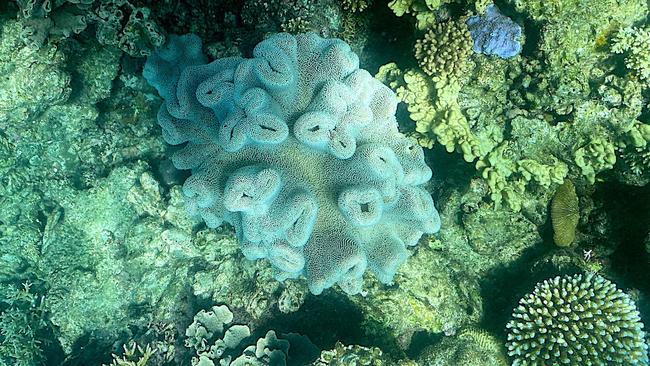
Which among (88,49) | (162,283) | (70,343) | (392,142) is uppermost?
(88,49)

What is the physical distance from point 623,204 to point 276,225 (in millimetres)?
3514

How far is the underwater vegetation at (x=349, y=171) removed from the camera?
393cm

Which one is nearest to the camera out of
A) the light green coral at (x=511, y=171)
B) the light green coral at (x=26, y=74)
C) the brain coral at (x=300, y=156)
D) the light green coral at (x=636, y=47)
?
the brain coral at (x=300, y=156)

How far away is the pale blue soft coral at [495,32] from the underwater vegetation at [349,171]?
17mm

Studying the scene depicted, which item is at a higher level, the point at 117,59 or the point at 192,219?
the point at 117,59

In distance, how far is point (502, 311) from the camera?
15.9 ft

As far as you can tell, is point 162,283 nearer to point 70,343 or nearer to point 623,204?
point 70,343

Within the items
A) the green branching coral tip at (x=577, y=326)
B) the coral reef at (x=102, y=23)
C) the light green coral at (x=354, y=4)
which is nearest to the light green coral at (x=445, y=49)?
the light green coral at (x=354, y=4)

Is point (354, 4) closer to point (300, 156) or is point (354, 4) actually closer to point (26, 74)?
point (300, 156)

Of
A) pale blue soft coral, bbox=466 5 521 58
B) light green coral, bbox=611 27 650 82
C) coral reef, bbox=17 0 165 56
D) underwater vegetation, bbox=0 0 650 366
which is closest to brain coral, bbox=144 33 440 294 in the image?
underwater vegetation, bbox=0 0 650 366

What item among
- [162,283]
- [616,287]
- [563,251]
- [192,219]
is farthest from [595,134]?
[162,283]

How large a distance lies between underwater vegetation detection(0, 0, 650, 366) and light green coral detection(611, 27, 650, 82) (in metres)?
0.02

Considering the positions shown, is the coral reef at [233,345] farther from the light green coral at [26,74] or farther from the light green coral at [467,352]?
the light green coral at [26,74]

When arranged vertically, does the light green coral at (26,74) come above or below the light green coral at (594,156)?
above
